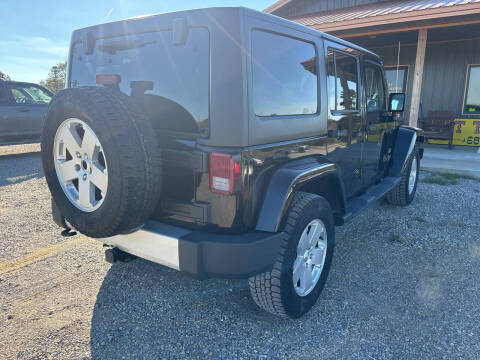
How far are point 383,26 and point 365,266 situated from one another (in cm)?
713

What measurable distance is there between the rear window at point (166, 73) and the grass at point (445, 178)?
5.66 meters

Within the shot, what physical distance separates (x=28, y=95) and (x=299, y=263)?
913 cm

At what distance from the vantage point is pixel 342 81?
3096 mm

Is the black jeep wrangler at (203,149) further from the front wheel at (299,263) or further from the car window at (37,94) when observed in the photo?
the car window at (37,94)

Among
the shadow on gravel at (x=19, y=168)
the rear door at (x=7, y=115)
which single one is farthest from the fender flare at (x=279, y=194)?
the rear door at (x=7, y=115)

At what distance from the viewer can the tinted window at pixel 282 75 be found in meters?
2.08

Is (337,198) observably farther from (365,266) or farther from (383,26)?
(383,26)

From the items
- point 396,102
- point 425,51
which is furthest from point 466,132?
point 396,102

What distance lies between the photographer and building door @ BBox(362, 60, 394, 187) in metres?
3.70

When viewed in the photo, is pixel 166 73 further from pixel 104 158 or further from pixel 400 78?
pixel 400 78

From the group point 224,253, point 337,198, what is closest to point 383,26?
point 337,198

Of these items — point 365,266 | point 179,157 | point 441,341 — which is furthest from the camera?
point 365,266

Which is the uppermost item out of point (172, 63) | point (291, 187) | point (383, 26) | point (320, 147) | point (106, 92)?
point (383, 26)

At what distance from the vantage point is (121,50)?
7.85 feet
